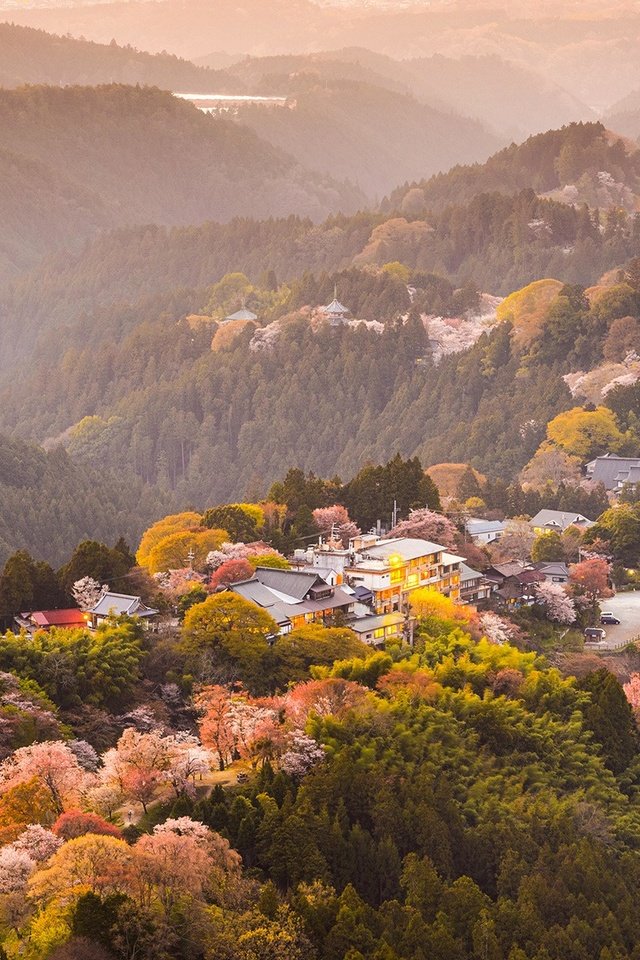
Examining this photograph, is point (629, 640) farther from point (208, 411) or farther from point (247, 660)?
point (208, 411)

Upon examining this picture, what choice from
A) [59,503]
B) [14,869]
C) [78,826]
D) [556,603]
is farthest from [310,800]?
[59,503]

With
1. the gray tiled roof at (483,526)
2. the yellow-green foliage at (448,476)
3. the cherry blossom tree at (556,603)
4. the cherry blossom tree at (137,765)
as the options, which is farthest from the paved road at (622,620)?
the cherry blossom tree at (137,765)

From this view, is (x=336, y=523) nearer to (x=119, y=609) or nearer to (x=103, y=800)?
(x=119, y=609)

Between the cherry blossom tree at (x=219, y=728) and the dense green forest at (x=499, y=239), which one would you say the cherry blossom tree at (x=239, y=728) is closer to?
the cherry blossom tree at (x=219, y=728)

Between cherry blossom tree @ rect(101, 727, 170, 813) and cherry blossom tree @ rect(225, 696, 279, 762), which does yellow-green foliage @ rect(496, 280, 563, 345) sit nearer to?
cherry blossom tree @ rect(225, 696, 279, 762)

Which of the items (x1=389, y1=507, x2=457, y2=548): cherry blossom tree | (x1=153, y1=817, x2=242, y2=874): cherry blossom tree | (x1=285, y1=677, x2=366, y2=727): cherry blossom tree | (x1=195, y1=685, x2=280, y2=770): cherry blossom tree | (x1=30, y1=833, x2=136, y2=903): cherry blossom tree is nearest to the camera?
(x1=30, y1=833, x2=136, y2=903): cherry blossom tree

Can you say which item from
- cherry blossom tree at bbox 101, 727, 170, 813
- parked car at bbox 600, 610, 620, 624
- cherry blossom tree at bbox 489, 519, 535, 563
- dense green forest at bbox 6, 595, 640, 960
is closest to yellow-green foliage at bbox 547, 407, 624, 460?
cherry blossom tree at bbox 489, 519, 535, 563
